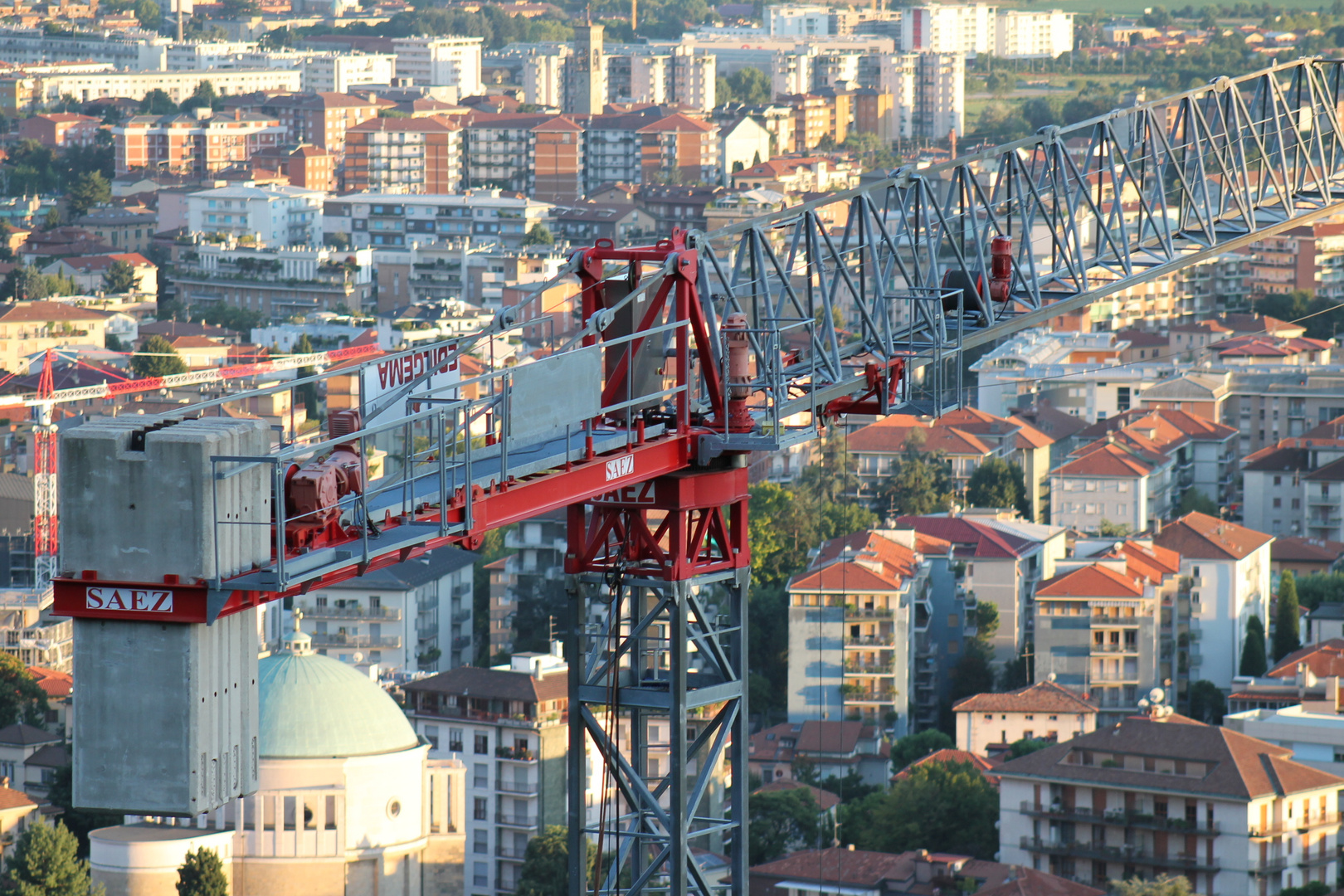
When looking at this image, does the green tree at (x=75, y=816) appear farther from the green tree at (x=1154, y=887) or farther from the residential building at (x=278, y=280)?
the residential building at (x=278, y=280)

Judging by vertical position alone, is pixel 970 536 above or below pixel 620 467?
below

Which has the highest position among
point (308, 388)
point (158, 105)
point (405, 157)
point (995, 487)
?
point (158, 105)

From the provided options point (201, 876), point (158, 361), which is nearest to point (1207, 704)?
point (201, 876)

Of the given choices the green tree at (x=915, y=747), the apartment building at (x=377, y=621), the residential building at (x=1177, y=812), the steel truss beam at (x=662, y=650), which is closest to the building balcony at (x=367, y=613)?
the apartment building at (x=377, y=621)

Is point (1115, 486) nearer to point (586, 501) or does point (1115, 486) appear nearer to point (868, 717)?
point (868, 717)

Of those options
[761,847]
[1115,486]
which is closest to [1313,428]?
[1115,486]

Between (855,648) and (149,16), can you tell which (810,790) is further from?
(149,16)

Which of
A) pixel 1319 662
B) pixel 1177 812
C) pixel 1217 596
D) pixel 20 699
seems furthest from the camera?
pixel 1217 596
